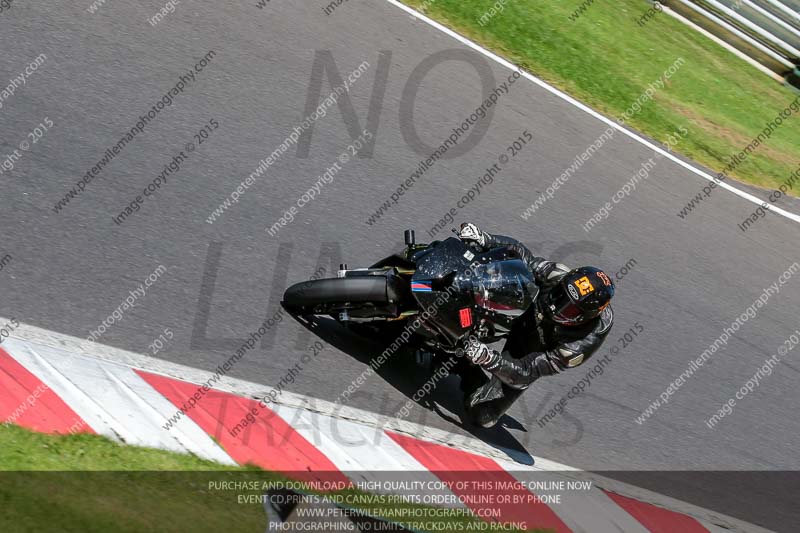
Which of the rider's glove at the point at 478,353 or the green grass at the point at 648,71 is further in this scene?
the green grass at the point at 648,71

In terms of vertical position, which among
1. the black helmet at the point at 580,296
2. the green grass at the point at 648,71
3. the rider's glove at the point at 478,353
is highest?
the green grass at the point at 648,71

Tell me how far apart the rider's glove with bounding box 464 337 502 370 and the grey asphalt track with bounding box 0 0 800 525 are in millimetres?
850

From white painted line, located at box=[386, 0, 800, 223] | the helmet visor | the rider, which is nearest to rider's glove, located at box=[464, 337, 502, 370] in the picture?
the rider

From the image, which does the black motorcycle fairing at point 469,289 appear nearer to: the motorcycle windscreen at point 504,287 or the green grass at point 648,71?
the motorcycle windscreen at point 504,287

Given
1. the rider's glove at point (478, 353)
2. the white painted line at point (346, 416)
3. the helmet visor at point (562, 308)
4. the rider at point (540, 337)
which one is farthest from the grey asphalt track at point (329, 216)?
the helmet visor at point (562, 308)

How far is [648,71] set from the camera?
12.6 metres

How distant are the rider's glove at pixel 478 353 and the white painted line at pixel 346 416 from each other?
821mm

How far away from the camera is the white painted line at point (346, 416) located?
6.06m

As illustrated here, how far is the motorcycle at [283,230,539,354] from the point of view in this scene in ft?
21.2

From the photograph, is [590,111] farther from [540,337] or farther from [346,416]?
[346,416]

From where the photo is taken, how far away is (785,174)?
1182cm

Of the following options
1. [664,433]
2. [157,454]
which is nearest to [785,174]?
[664,433]

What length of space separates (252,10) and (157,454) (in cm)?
604

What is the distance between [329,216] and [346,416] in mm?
2147
